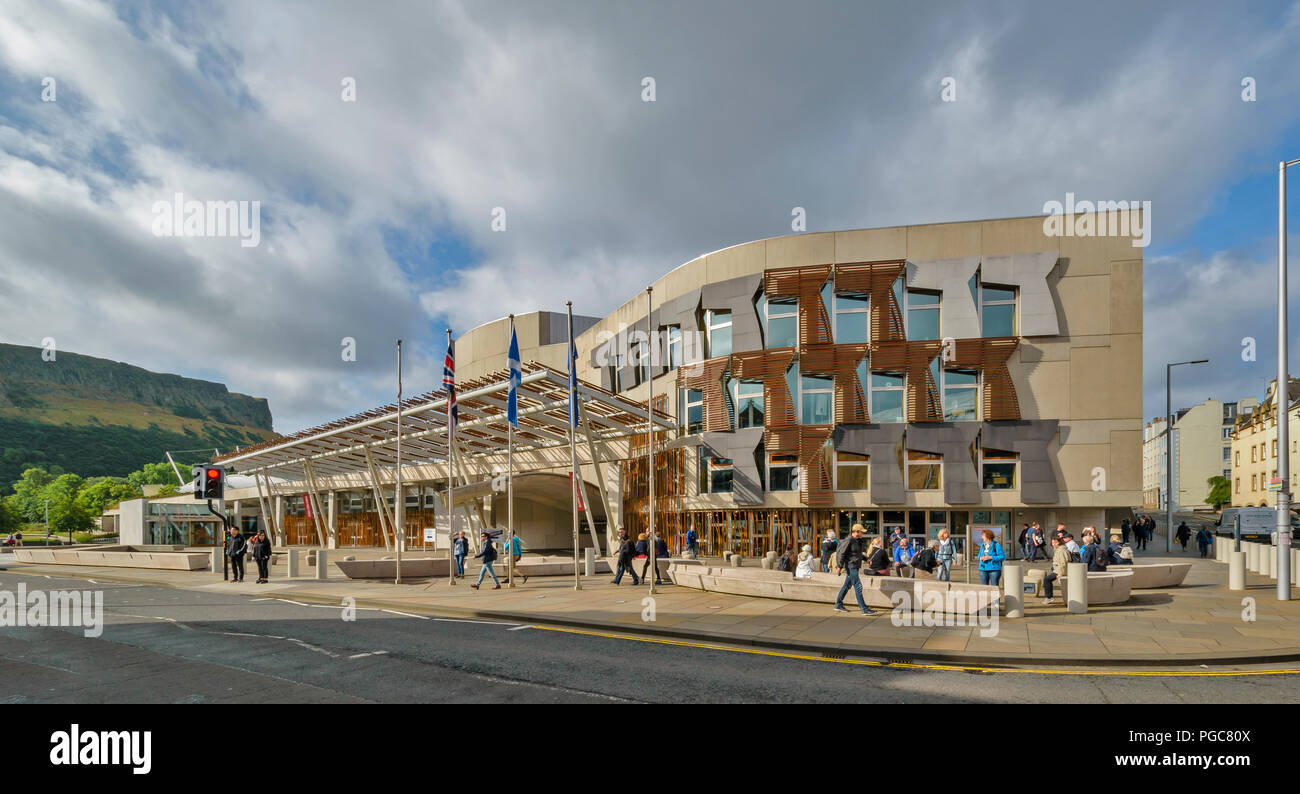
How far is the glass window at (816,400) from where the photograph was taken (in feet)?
111

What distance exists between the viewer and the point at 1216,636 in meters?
12.0

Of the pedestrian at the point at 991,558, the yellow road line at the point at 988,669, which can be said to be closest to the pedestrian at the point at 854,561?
the pedestrian at the point at 991,558

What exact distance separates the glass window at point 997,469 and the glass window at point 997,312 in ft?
18.3

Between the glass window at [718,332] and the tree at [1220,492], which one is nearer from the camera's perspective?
the glass window at [718,332]

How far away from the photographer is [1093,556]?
59.9 ft

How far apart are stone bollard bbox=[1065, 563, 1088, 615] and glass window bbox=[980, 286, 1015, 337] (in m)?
19.8

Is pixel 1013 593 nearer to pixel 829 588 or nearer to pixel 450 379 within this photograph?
pixel 829 588

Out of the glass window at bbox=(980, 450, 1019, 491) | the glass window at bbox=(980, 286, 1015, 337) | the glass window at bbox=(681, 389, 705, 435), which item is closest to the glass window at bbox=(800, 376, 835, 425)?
the glass window at bbox=(681, 389, 705, 435)

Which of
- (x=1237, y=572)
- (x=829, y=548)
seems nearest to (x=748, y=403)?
(x=829, y=548)

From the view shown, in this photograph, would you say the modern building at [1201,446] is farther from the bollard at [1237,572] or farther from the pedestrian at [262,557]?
the pedestrian at [262,557]
